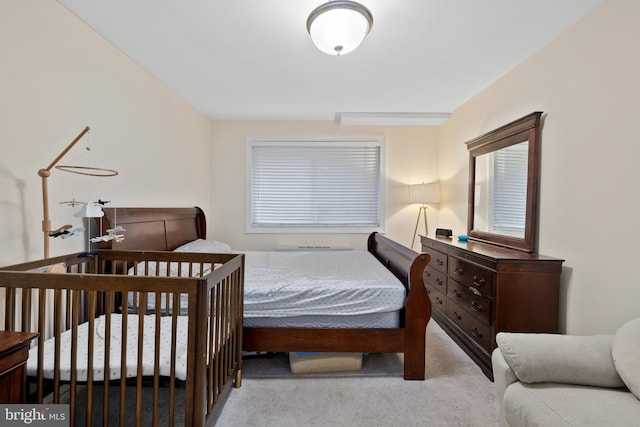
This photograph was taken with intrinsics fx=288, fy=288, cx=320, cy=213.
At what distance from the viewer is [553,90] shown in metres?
2.12

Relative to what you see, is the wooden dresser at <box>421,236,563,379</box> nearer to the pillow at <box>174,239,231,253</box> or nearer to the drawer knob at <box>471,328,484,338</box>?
the drawer knob at <box>471,328,484,338</box>

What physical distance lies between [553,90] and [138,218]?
134 inches

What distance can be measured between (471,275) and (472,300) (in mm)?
198

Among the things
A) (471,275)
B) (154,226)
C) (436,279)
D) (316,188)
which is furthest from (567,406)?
(316,188)

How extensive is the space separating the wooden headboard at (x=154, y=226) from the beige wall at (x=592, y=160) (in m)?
3.19

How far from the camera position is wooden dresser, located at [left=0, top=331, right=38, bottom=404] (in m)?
1.02

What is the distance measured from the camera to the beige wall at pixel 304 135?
411 cm

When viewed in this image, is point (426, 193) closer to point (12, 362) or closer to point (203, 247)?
point (203, 247)

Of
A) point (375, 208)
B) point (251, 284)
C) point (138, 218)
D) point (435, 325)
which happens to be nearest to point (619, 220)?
point (435, 325)

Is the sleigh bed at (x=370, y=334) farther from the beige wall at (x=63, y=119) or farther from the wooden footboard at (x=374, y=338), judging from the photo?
the beige wall at (x=63, y=119)

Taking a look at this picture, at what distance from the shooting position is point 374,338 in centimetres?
203

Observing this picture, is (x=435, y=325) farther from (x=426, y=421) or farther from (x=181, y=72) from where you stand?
(x=181, y=72)

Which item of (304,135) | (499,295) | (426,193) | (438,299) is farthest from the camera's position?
(304,135)

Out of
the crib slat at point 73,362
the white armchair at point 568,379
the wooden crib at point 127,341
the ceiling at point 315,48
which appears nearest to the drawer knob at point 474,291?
the white armchair at point 568,379
